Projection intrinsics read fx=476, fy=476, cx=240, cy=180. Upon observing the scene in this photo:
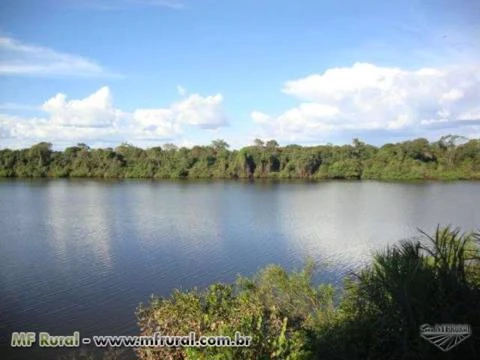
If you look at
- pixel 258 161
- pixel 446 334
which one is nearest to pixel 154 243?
pixel 446 334

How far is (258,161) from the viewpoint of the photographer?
112250 mm

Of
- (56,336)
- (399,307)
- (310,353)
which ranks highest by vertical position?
(399,307)

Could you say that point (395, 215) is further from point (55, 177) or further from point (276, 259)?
point (55, 177)

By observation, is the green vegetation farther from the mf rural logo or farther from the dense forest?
the dense forest

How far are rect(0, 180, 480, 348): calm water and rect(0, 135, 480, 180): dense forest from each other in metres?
46.4

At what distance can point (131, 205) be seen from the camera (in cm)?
5516

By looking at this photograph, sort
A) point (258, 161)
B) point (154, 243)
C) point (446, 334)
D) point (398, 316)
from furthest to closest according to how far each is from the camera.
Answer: point (258, 161), point (154, 243), point (398, 316), point (446, 334)

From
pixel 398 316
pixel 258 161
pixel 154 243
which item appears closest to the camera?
pixel 398 316

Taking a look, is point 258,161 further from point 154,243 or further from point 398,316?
point 398,316

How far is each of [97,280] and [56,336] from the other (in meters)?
6.33

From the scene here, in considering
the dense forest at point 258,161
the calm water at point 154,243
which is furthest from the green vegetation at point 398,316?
the dense forest at point 258,161

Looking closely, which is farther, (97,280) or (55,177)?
(55,177)

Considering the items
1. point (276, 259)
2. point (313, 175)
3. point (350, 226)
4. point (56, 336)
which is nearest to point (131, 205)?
point (350, 226)

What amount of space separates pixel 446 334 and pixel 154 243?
28.0 metres
